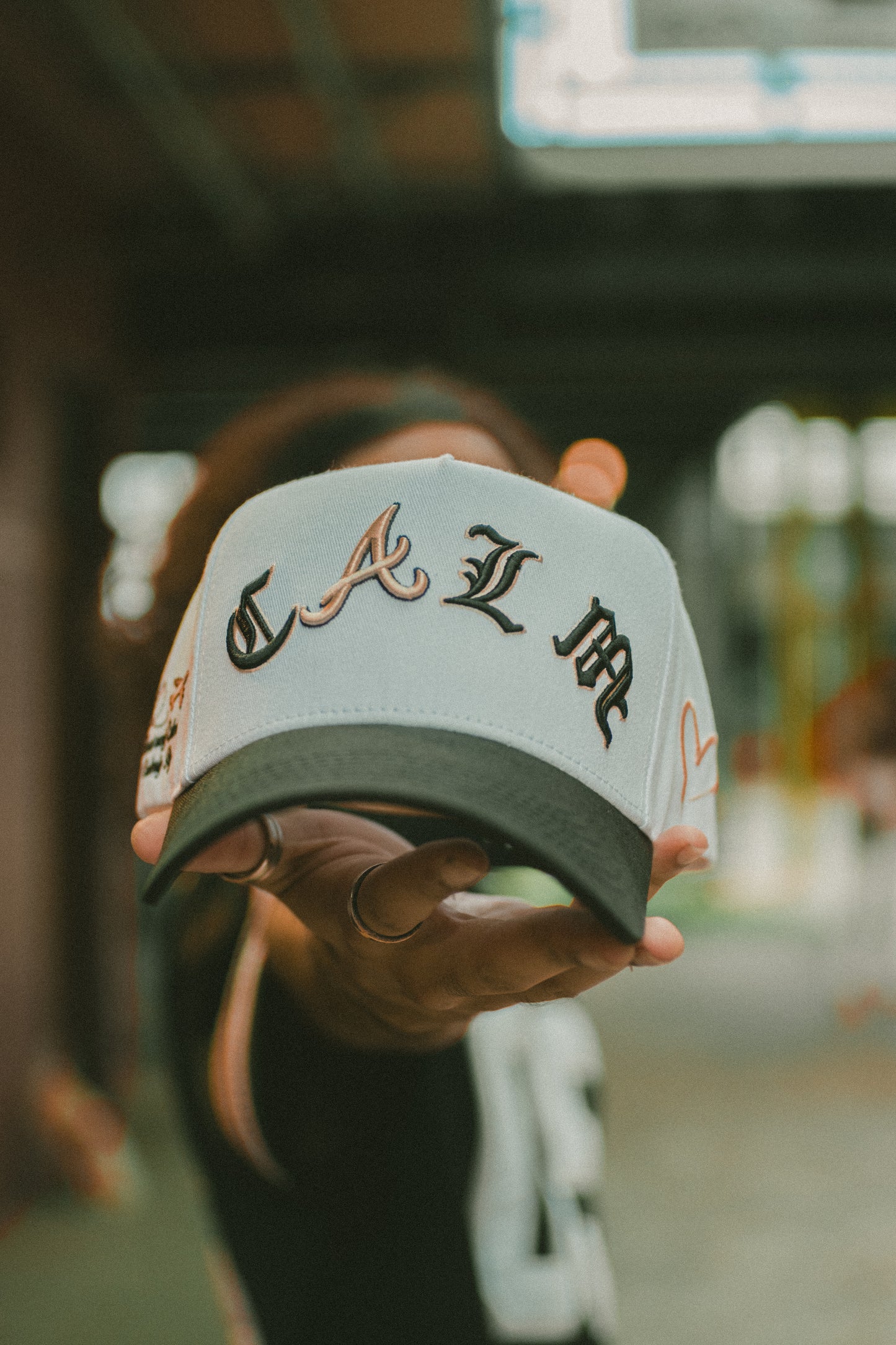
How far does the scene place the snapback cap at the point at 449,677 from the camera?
0.49 m

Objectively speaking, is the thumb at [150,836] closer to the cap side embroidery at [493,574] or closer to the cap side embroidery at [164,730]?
the cap side embroidery at [164,730]

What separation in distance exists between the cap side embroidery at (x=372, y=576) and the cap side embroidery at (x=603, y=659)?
8cm

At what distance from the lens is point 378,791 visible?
483mm

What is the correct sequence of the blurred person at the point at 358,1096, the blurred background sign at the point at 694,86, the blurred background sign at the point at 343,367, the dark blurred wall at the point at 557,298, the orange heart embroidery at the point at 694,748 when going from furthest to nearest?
1. the dark blurred wall at the point at 557,298
2. the blurred background sign at the point at 343,367
3. the blurred background sign at the point at 694,86
4. the blurred person at the point at 358,1096
5. the orange heart embroidery at the point at 694,748

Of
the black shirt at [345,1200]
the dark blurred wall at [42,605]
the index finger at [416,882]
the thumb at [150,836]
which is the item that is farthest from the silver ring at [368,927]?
the dark blurred wall at [42,605]

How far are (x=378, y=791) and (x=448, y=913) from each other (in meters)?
A: 0.08

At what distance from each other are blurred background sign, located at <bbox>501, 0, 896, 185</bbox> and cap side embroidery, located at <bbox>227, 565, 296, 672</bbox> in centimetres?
87

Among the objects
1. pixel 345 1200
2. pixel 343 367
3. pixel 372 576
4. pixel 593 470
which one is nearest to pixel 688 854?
pixel 372 576

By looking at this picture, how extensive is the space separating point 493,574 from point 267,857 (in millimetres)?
180

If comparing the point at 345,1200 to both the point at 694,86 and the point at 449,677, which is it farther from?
the point at 694,86

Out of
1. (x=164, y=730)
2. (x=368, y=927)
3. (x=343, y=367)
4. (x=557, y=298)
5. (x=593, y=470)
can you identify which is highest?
(x=557, y=298)

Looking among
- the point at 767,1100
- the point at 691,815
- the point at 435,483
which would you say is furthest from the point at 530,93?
the point at 767,1100

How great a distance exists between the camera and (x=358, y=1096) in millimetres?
840

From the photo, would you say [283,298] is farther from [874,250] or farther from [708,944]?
[708,944]
